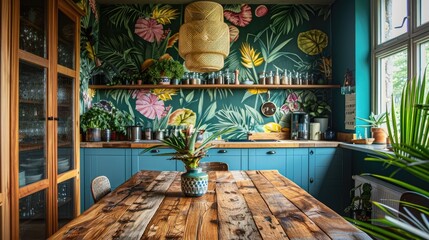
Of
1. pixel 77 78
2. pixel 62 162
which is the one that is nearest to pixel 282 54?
pixel 77 78

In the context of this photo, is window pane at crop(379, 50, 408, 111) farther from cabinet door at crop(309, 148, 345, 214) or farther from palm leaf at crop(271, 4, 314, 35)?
palm leaf at crop(271, 4, 314, 35)

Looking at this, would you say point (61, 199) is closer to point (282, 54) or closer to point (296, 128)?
point (296, 128)

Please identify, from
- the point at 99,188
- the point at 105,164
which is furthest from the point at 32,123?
the point at 105,164

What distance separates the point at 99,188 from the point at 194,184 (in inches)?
23.8

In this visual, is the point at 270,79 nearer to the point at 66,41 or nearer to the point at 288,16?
the point at 288,16

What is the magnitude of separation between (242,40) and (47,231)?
326 cm

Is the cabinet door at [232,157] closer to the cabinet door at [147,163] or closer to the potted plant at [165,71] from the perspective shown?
the cabinet door at [147,163]

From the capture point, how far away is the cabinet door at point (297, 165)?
13.2ft

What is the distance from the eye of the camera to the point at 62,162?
119 inches

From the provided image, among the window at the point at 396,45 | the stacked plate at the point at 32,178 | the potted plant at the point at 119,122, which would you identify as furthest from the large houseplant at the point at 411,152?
the potted plant at the point at 119,122

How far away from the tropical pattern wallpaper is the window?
0.91 metres

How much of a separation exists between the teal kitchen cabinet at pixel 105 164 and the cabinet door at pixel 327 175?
2.13m

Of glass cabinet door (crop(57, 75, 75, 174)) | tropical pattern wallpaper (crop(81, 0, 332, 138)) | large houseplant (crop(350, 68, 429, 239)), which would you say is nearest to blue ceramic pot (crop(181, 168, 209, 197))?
large houseplant (crop(350, 68, 429, 239))

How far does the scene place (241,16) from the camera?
15.5 feet
